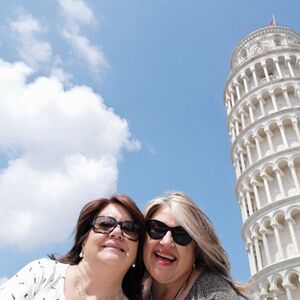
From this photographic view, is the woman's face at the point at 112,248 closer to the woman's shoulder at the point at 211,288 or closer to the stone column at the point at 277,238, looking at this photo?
the woman's shoulder at the point at 211,288

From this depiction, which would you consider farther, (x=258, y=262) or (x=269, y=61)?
(x=269, y=61)

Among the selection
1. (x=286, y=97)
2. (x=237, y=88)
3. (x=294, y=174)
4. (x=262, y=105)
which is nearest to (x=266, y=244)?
(x=294, y=174)

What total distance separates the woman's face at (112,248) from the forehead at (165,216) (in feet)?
1.02

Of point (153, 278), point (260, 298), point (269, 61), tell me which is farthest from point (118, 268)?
point (269, 61)

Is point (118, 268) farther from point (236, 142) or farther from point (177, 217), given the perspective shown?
point (236, 142)

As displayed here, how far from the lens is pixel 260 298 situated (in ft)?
83.1

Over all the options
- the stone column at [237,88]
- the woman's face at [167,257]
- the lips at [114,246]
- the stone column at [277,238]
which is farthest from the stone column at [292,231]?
the lips at [114,246]

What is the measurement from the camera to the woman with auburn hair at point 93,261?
3014 millimetres

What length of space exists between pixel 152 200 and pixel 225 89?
3566cm

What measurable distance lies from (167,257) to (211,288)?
18.1 inches

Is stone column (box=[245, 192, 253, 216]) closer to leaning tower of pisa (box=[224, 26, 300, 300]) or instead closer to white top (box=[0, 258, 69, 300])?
leaning tower of pisa (box=[224, 26, 300, 300])

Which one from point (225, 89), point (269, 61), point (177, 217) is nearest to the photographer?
point (177, 217)

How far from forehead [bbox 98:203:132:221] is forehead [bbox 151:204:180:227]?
31 centimetres

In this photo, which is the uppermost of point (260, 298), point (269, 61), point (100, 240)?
point (269, 61)
